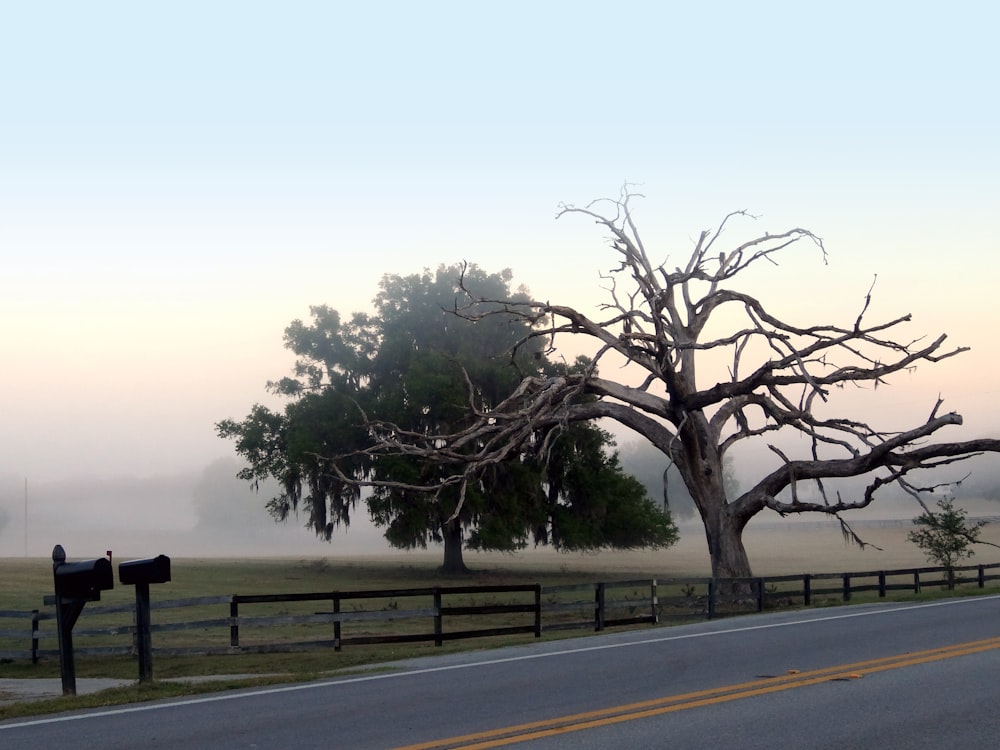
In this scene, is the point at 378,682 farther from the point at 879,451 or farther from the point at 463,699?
the point at 879,451

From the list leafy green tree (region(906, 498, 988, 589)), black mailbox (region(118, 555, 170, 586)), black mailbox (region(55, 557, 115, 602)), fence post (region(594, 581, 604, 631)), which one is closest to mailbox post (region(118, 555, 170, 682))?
black mailbox (region(118, 555, 170, 586))

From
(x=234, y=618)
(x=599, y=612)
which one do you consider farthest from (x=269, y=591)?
(x=234, y=618)

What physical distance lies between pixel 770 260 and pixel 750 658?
17075mm

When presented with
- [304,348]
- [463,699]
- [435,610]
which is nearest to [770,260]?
[435,610]

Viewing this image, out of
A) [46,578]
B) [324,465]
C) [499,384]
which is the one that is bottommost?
[46,578]

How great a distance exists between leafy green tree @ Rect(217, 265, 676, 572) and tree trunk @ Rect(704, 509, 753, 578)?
17.4 metres

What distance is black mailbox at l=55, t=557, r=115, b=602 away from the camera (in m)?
11.4

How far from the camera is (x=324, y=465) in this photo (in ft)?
157

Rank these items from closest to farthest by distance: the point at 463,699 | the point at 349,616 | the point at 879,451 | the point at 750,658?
the point at 463,699, the point at 750,658, the point at 349,616, the point at 879,451

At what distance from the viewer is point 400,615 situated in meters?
17.6

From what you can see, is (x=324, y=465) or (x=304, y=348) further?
(x=304, y=348)

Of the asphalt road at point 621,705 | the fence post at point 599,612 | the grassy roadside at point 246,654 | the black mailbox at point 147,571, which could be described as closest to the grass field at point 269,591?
the grassy roadside at point 246,654

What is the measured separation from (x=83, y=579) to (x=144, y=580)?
0.65m

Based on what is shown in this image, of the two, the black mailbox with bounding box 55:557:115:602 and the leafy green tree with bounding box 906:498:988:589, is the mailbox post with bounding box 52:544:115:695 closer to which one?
the black mailbox with bounding box 55:557:115:602
